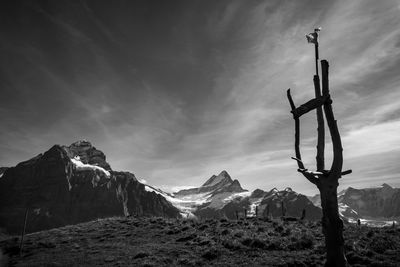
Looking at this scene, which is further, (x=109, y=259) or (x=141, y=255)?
(x=109, y=259)

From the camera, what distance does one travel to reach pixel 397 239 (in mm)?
19797

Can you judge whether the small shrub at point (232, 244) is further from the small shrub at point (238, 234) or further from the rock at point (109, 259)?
the rock at point (109, 259)

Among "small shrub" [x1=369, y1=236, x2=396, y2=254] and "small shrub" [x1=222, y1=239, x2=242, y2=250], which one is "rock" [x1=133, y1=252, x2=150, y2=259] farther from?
"small shrub" [x1=369, y1=236, x2=396, y2=254]

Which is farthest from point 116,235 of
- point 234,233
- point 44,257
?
point 234,233

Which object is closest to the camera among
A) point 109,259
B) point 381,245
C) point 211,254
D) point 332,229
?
point 332,229

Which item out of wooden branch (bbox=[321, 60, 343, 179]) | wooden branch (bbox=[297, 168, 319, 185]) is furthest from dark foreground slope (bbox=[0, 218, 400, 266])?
wooden branch (bbox=[321, 60, 343, 179])

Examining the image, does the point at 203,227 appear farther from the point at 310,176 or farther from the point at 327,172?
the point at 327,172

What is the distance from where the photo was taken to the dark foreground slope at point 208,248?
680 inches

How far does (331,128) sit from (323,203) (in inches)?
134

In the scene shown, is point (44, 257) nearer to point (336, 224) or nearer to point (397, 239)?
point (336, 224)

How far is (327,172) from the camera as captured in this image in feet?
45.2

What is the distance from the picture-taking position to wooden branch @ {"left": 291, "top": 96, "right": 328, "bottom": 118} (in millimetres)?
14344

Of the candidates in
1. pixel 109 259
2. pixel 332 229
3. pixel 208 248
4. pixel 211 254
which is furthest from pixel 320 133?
pixel 109 259

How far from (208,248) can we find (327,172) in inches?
452
